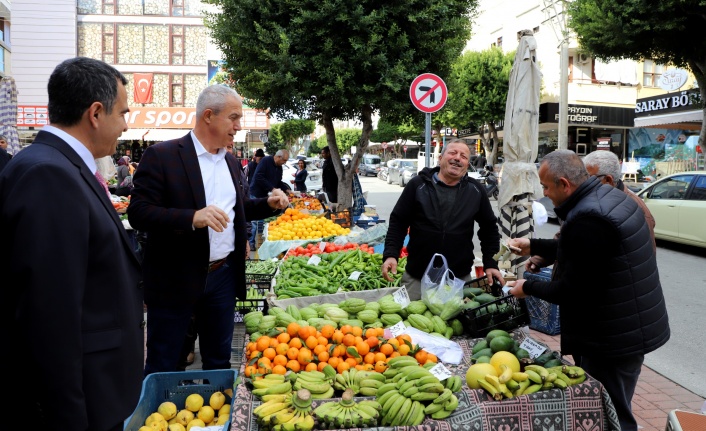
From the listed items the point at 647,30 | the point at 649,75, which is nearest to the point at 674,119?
the point at 647,30

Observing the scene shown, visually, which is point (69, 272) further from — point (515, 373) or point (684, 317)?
point (684, 317)

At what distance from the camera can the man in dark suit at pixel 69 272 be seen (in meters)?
1.61

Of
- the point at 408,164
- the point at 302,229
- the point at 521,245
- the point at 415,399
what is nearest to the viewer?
the point at 415,399

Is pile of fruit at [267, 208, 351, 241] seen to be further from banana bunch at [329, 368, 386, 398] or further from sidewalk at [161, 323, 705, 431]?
banana bunch at [329, 368, 386, 398]

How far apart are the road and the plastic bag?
104 inches

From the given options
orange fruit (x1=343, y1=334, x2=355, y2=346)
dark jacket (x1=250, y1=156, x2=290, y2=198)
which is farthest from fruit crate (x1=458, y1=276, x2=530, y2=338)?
dark jacket (x1=250, y1=156, x2=290, y2=198)

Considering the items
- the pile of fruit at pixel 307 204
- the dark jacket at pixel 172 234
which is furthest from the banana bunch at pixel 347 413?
the pile of fruit at pixel 307 204

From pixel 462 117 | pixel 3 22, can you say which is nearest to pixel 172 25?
pixel 3 22

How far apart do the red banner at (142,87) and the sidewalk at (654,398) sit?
1476 inches

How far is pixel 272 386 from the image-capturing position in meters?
2.91

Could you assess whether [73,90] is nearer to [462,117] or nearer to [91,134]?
[91,134]

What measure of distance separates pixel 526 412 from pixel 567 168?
55.5 inches

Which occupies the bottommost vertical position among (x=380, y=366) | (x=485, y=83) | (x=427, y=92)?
(x=380, y=366)

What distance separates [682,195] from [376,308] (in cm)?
1004
